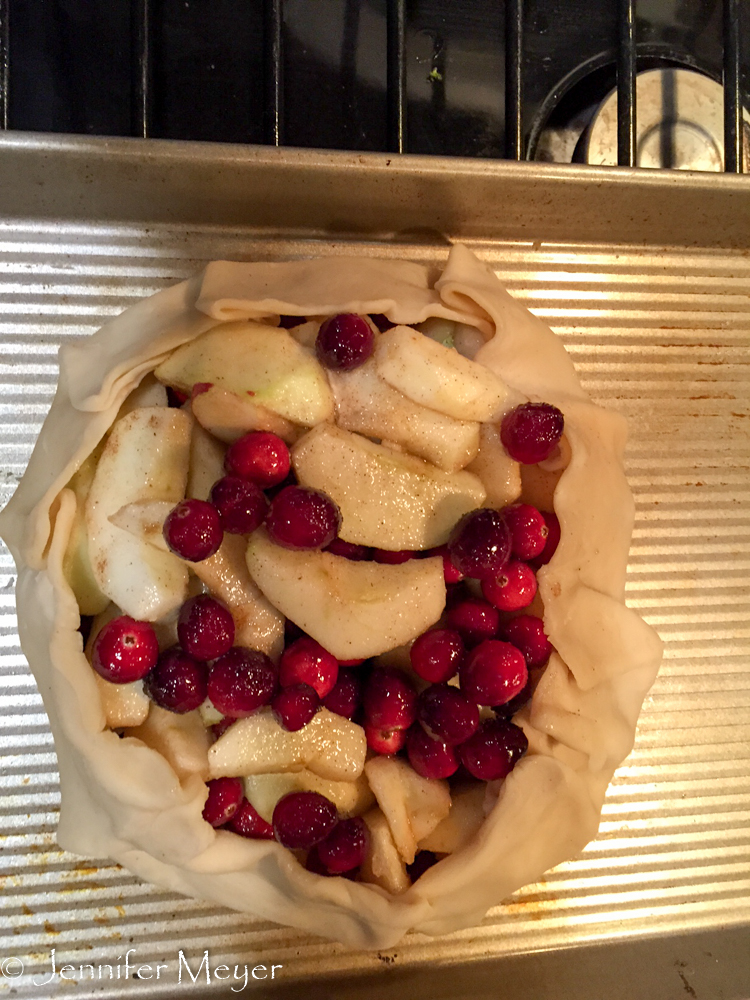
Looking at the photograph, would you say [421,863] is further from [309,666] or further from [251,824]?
[309,666]

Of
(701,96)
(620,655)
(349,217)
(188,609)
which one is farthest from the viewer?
(701,96)

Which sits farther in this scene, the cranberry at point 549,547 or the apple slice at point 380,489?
the cranberry at point 549,547

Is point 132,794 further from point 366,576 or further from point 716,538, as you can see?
point 716,538

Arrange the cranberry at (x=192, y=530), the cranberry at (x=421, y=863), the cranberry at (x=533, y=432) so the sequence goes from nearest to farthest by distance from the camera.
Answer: the cranberry at (x=192, y=530)
the cranberry at (x=533, y=432)
the cranberry at (x=421, y=863)

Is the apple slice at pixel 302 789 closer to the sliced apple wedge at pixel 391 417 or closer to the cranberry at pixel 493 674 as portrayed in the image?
the cranberry at pixel 493 674

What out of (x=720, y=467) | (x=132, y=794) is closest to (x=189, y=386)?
(x=132, y=794)

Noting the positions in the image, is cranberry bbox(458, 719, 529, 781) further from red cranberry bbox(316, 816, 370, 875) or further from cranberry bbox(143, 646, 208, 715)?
cranberry bbox(143, 646, 208, 715)

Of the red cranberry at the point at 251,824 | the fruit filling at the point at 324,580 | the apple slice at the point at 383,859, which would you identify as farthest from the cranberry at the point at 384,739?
the red cranberry at the point at 251,824
